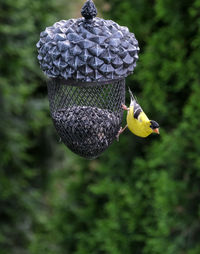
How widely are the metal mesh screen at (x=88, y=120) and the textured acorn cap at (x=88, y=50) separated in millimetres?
236

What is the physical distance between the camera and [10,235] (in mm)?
6023

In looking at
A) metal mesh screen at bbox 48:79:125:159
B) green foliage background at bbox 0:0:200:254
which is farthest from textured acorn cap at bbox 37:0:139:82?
green foliage background at bbox 0:0:200:254

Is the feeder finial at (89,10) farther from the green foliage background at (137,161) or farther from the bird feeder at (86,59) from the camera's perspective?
the green foliage background at (137,161)

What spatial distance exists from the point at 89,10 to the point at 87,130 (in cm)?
69

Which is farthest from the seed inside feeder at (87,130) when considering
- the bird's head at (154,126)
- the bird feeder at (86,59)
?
the bird's head at (154,126)

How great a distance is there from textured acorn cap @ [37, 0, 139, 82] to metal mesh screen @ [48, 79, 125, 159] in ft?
0.77

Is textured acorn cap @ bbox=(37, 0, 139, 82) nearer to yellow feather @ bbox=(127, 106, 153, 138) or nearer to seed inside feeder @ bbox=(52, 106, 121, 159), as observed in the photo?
yellow feather @ bbox=(127, 106, 153, 138)

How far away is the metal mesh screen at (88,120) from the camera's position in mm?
2250

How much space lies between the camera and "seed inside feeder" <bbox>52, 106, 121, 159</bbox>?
7.47 ft

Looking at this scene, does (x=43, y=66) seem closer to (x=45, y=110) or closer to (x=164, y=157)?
(x=164, y=157)

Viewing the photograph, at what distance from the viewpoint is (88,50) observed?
1892mm

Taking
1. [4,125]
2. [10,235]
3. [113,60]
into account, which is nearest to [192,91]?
[113,60]

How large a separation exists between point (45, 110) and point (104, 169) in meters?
2.46

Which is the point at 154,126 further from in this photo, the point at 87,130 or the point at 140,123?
the point at 87,130
